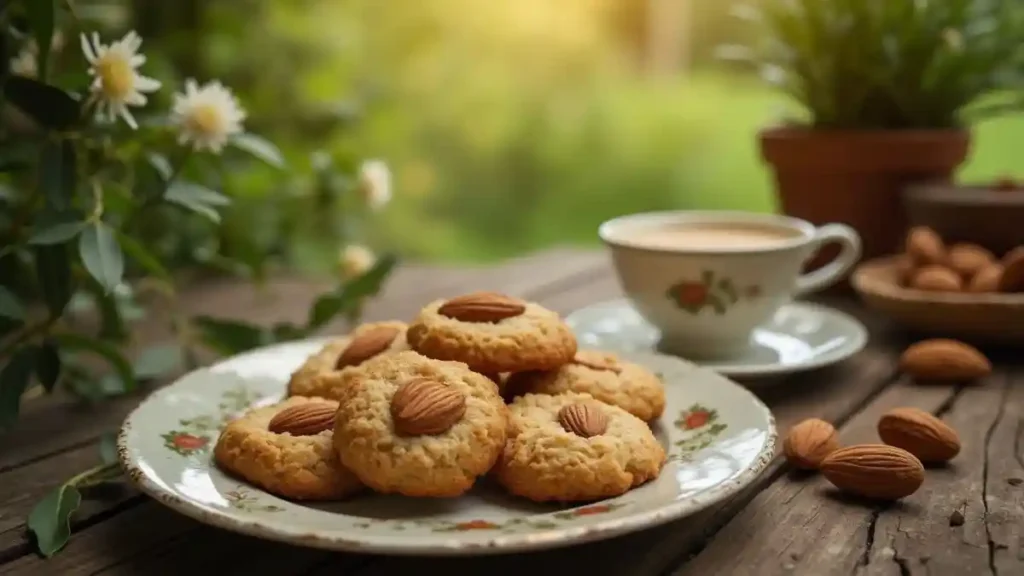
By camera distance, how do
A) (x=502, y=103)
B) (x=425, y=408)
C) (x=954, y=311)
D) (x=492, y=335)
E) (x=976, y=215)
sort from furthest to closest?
(x=502, y=103) < (x=976, y=215) < (x=954, y=311) < (x=492, y=335) < (x=425, y=408)

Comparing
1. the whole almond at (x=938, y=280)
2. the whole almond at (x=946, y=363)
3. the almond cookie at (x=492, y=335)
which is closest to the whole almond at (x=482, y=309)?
the almond cookie at (x=492, y=335)

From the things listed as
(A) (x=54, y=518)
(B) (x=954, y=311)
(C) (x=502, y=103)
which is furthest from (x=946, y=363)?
(C) (x=502, y=103)

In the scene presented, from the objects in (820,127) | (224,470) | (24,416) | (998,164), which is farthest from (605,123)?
(224,470)

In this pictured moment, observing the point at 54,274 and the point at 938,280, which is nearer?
the point at 54,274

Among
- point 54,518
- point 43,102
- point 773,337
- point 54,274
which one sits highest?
point 43,102

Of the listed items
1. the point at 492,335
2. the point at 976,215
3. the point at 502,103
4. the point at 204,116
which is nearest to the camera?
the point at 492,335

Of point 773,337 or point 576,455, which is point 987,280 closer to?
point 773,337

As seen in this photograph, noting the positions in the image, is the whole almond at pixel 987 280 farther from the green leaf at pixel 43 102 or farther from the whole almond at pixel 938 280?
the green leaf at pixel 43 102
